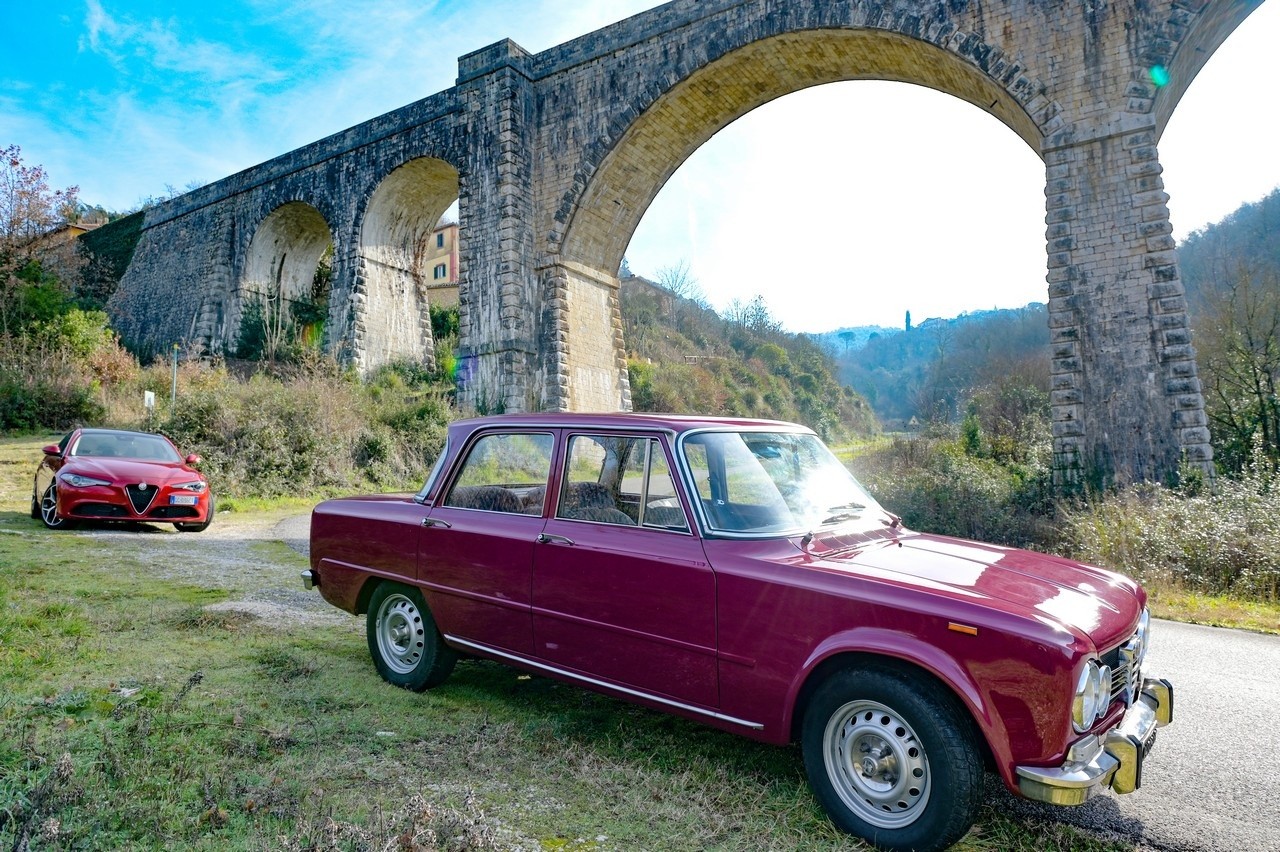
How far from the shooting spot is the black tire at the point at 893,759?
7.90 ft

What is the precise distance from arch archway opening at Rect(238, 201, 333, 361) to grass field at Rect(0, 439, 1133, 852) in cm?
2031

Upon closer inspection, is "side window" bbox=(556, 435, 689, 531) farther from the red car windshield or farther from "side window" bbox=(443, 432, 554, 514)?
the red car windshield

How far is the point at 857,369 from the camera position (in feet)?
283

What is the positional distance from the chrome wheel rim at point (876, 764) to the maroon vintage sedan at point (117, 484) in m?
9.78

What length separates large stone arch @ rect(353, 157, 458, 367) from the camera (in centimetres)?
2097

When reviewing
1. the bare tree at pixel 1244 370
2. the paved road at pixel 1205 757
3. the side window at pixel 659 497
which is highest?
the bare tree at pixel 1244 370

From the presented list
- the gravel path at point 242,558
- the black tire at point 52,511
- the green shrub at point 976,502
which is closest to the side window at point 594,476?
the gravel path at point 242,558

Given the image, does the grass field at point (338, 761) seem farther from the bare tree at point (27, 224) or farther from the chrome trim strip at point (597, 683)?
the bare tree at point (27, 224)

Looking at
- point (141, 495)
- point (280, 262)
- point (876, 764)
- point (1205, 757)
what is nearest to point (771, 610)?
point (876, 764)

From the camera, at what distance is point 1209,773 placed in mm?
3283

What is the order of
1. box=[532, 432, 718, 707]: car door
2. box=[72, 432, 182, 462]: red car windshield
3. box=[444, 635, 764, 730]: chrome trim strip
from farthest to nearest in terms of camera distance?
box=[72, 432, 182, 462]: red car windshield, box=[532, 432, 718, 707]: car door, box=[444, 635, 764, 730]: chrome trim strip

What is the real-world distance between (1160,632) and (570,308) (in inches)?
572

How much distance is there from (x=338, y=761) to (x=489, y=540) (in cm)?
119

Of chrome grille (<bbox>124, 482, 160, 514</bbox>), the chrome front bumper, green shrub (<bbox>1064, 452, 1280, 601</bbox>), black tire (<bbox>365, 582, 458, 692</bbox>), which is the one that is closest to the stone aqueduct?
green shrub (<bbox>1064, 452, 1280, 601</bbox>)
